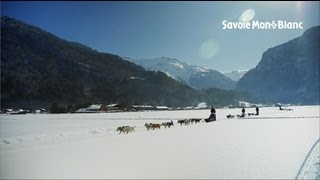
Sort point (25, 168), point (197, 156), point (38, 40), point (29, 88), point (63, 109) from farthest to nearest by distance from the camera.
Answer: point (38, 40) → point (29, 88) → point (63, 109) → point (197, 156) → point (25, 168)

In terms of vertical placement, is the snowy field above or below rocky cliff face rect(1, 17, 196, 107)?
below

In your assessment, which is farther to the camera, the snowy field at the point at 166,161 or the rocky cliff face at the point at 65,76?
the rocky cliff face at the point at 65,76

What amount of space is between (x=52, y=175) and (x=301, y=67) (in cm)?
16863

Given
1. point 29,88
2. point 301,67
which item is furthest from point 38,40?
point 301,67

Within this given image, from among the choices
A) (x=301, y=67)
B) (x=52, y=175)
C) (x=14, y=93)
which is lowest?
(x=52, y=175)

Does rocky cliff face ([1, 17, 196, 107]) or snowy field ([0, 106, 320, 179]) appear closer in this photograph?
snowy field ([0, 106, 320, 179])

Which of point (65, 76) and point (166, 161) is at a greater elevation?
point (65, 76)

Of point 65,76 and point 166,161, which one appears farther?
point 65,76

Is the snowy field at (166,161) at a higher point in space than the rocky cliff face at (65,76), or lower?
lower

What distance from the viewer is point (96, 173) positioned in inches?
415

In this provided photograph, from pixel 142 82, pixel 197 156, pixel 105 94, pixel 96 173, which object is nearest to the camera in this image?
pixel 96 173

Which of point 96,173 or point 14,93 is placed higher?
point 14,93

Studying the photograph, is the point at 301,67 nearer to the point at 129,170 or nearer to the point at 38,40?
the point at 38,40

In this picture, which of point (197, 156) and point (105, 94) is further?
point (105, 94)
